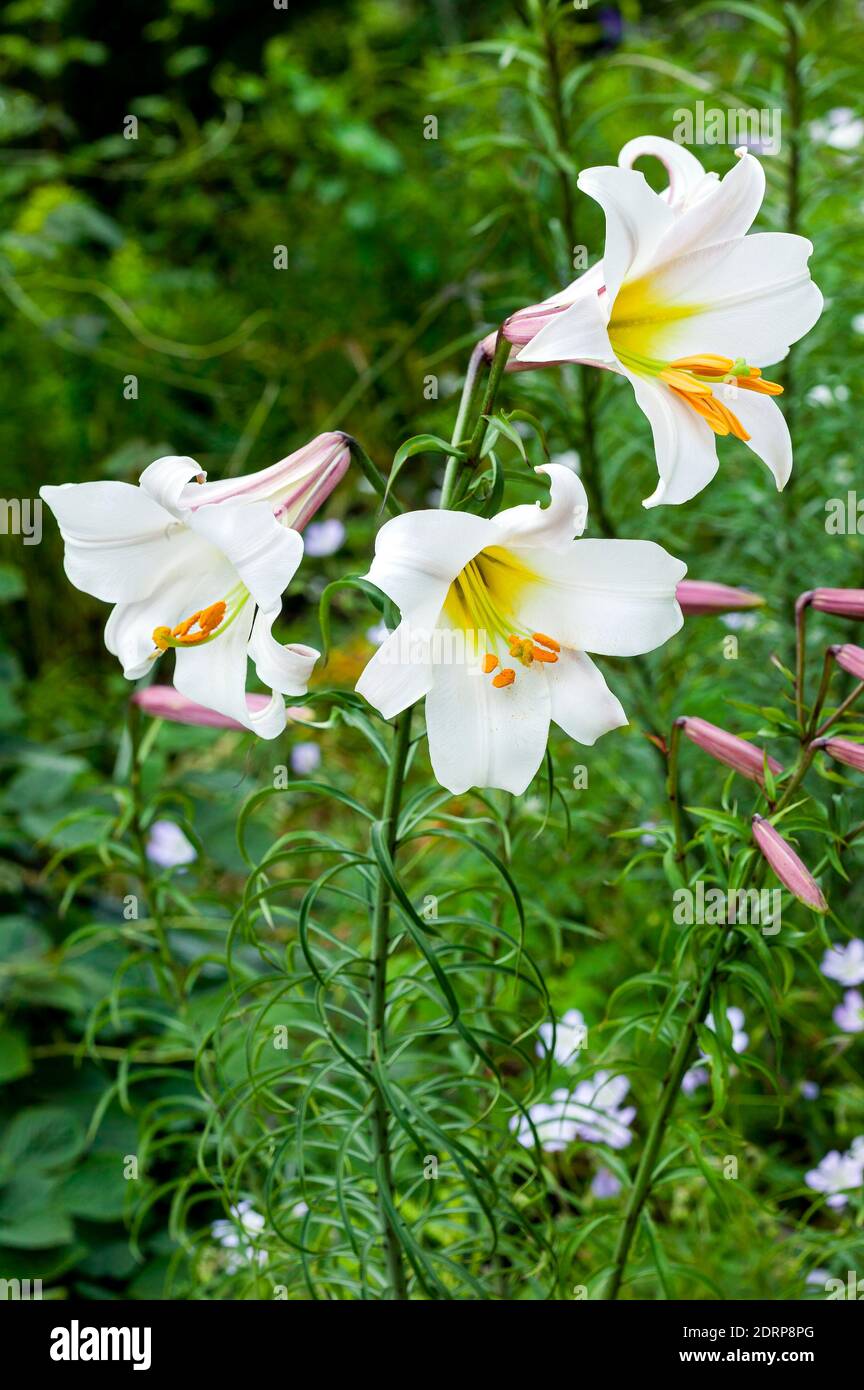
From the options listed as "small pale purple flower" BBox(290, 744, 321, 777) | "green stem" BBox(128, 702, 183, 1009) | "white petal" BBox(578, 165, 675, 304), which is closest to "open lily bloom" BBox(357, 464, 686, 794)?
"white petal" BBox(578, 165, 675, 304)

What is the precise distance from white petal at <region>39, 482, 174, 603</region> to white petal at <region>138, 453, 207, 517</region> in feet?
0.04

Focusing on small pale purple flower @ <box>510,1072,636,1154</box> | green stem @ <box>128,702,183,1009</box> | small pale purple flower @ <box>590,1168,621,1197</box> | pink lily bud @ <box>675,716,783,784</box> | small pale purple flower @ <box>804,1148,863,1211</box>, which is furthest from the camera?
small pale purple flower @ <box>590,1168,621,1197</box>

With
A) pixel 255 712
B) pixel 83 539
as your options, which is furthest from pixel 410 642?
pixel 83 539

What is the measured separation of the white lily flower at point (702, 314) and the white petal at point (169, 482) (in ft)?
0.76

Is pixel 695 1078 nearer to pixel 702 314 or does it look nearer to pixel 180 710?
pixel 180 710

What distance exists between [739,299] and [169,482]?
0.40 meters

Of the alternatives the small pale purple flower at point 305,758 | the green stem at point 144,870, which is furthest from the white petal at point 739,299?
the small pale purple flower at point 305,758

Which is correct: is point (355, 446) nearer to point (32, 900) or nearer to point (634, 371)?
point (634, 371)

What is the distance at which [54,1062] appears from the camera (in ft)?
6.44

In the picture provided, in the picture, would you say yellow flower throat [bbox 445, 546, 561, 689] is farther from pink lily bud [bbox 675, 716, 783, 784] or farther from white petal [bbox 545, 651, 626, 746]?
pink lily bud [bbox 675, 716, 783, 784]

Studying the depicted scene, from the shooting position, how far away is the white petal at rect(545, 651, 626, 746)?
86 cm

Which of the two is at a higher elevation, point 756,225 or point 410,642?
point 756,225

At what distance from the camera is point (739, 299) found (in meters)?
0.86

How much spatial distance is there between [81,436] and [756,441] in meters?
2.67
